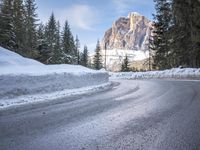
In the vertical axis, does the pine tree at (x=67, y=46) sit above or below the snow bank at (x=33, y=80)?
above

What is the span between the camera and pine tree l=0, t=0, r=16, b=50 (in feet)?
144

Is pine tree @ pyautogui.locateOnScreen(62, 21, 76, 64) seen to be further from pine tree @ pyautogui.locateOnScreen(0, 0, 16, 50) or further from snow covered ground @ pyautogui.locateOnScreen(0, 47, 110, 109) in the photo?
snow covered ground @ pyautogui.locateOnScreen(0, 47, 110, 109)

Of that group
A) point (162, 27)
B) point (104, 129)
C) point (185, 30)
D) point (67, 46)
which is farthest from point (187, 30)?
point (67, 46)

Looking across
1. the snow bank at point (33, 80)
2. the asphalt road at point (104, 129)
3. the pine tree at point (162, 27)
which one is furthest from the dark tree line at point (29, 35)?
the asphalt road at point (104, 129)

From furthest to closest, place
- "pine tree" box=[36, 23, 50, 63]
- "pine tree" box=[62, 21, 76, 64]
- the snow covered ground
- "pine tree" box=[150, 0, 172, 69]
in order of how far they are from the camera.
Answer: "pine tree" box=[62, 21, 76, 64], "pine tree" box=[36, 23, 50, 63], "pine tree" box=[150, 0, 172, 69], the snow covered ground

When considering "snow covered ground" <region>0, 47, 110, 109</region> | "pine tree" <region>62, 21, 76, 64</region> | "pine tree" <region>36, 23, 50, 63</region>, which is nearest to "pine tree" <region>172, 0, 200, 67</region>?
"snow covered ground" <region>0, 47, 110, 109</region>

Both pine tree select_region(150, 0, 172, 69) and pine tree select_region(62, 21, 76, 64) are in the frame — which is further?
pine tree select_region(62, 21, 76, 64)

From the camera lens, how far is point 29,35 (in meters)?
52.8

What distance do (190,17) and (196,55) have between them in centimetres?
478

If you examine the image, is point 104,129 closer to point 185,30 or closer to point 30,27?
point 185,30

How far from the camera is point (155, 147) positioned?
431cm

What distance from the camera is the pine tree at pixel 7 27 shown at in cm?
4401

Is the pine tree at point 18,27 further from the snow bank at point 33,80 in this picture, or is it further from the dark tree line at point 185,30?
the snow bank at point 33,80

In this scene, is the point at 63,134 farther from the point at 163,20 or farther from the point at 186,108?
the point at 163,20
